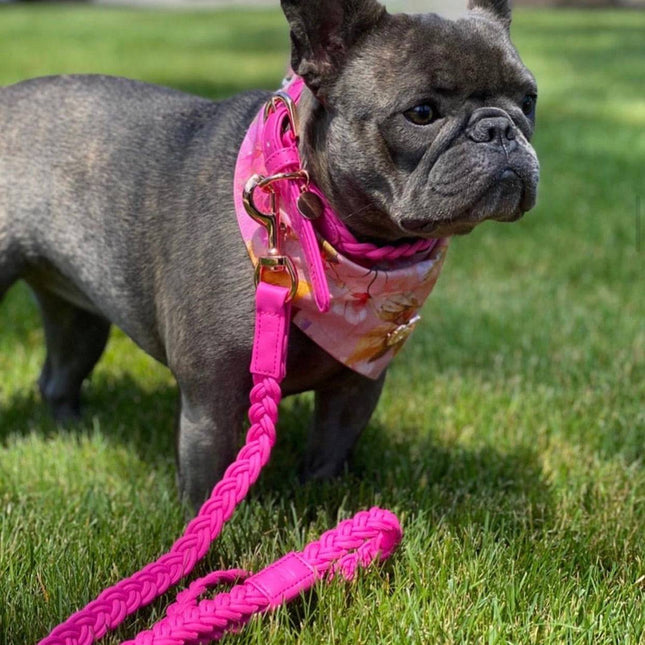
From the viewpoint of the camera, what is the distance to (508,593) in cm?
235

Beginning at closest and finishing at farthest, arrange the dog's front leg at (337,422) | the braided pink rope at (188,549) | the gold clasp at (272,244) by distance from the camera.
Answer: the braided pink rope at (188,549)
the gold clasp at (272,244)
the dog's front leg at (337,422)

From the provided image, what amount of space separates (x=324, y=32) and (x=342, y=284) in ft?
2.02

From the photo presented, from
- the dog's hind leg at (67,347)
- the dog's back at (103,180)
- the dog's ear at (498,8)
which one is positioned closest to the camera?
the dog's ear at (498,8)

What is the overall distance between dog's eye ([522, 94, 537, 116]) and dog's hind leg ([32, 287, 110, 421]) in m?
1.83

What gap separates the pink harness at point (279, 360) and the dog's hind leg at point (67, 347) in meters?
1.37

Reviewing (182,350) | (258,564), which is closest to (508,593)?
(258,564)

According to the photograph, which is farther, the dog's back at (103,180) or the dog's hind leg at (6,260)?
the dog's hind leg at (6,260)

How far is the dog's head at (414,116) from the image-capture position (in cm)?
233

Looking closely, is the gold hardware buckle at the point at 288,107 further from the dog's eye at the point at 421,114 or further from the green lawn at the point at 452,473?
the green lawn at the point at 452,473

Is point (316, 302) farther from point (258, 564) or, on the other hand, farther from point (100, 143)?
point (100, 143)

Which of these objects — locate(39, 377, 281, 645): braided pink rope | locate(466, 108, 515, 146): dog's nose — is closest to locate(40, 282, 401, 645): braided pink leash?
locate(39, 377, 281, 645): braided pink rope

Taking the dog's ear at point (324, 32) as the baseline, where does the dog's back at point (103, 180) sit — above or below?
below

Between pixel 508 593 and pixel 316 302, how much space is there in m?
0.83

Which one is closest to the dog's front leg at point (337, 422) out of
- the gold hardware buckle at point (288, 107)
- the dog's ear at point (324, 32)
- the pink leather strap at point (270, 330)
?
the pink leather strap at point (270, 330)
